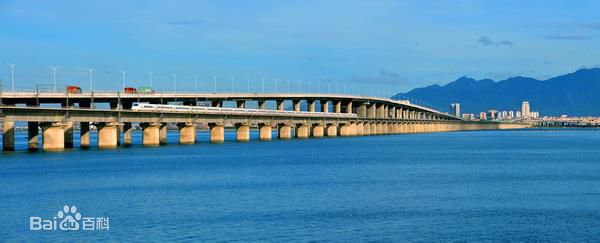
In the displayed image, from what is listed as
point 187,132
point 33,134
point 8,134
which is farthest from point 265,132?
point 8,134

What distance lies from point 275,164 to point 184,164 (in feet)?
28.0

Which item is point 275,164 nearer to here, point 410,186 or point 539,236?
point 410,186

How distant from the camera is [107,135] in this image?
393ft

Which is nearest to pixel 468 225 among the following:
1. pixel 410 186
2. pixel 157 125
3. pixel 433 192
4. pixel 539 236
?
pixel 539 236

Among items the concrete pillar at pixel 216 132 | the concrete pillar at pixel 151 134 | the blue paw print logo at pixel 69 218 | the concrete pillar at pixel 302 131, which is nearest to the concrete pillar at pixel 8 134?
the concrete pillar at pixel 151 134

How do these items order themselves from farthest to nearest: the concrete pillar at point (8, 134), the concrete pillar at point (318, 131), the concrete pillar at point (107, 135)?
1. the concrete pillar at point (318, 131)
2. the concrete pillar at point (107, 135)
3. the concrete pillar at point (8, 134)

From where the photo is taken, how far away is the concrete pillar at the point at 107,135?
118906 mm

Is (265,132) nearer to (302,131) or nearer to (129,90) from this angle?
(302,131)

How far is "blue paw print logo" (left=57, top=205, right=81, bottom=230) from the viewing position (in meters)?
43.3

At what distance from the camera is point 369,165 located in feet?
291

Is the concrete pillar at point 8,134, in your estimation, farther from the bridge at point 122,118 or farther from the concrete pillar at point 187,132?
the concrete pillar at point 187,132

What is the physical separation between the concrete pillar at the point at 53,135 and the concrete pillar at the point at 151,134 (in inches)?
833

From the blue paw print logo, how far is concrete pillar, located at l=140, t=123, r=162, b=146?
255 ft

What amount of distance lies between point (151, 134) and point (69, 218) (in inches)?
3255
